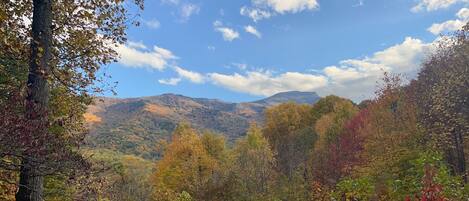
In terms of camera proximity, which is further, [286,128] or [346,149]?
[286,128]

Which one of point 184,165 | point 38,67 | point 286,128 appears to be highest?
point 38,67

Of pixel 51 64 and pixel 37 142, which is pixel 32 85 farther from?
pixel 37 142

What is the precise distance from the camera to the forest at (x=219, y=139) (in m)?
7.02

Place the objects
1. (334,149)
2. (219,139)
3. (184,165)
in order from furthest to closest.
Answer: (219,139)
(334,149)
(184,165)

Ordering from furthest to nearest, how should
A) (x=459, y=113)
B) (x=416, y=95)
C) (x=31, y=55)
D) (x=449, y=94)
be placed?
1. (x=416, y=95)
2. (x=449, y=94)
3. (x=459, y=113)
4. (x=31, y=55)

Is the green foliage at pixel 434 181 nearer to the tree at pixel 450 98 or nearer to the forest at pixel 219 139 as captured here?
the forest at pixel 219 139

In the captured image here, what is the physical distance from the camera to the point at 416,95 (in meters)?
32.4

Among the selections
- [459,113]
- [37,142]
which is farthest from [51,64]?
[459,113]

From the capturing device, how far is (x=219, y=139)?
167ft

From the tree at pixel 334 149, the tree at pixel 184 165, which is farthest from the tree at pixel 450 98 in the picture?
the tree at pixel 184 165

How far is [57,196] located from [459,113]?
21.5m

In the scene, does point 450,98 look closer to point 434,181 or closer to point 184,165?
point 434,181

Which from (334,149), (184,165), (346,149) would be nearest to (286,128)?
(334,149)

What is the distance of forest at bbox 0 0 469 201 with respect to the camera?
702 centimetres
